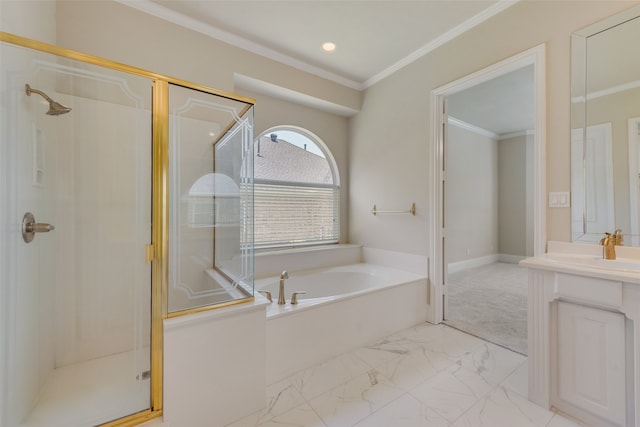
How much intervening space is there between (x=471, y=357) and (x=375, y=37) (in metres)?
2.85

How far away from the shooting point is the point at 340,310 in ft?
6.63

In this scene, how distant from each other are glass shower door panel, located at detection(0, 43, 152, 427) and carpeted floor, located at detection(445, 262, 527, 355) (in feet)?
8.59

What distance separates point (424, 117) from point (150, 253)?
102 inches

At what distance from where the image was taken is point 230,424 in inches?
53.5

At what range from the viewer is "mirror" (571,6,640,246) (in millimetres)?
1500

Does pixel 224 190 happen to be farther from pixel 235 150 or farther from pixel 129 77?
pixel 129 77

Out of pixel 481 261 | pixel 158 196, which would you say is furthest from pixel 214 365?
pixel 481 261

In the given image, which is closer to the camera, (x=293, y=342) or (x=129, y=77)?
(x=129, y=77)

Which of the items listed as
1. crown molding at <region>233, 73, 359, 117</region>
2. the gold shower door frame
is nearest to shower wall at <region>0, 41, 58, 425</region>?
the gold shower door frame

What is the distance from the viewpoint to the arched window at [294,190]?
9.84ft

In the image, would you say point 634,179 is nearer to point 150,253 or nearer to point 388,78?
point 388,78

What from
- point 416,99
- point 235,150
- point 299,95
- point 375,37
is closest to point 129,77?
point 235,150

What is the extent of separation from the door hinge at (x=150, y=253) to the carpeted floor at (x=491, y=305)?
2.62 m

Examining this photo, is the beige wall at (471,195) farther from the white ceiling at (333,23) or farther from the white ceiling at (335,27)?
the white ceiling at (333,23)
